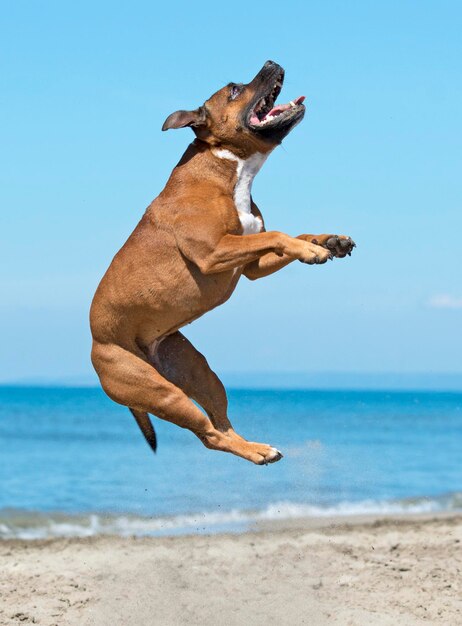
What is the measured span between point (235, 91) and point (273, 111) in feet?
1.08

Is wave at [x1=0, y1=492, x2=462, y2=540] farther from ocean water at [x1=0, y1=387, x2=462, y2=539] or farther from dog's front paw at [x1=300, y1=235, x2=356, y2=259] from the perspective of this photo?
dog's front paw at [x1=300, y1=235, x2=356, y2=259]

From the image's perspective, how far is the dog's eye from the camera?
8.07 meters

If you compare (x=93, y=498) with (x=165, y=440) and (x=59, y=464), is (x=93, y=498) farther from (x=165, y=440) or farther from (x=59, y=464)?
(x=165, y=440)

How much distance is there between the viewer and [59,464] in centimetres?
3250

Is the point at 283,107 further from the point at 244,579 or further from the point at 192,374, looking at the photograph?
the point at 244,579

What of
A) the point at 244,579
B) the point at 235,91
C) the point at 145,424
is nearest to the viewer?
the point at 235,91

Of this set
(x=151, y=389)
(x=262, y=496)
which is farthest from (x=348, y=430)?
(x=151, y=389)

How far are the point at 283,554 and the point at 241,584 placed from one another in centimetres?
122

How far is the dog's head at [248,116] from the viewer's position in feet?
26.0

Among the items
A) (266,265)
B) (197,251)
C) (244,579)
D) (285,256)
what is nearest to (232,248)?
(197,251)

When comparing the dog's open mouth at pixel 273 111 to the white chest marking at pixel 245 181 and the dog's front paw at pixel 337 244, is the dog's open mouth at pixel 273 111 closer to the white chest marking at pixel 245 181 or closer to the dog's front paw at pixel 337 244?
the white chest marking at pixel 245 181

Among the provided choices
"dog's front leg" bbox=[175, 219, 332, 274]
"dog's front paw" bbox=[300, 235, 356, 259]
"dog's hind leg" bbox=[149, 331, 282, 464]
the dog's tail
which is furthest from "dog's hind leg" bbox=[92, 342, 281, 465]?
"dog's front paw" bbox=[300, 235, 356, 259]

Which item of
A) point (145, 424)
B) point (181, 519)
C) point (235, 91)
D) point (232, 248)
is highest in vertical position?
point (235, 91)

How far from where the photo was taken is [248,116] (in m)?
7.98
